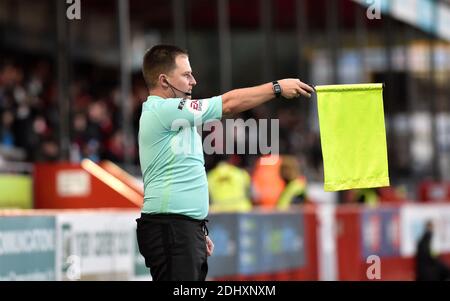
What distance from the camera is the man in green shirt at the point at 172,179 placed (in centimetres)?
729

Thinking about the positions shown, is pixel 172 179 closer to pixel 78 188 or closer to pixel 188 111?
pixel 188 111

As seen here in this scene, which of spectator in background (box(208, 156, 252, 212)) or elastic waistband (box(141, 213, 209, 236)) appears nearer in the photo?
elastic waistband (box(141, 213, 209, 236))

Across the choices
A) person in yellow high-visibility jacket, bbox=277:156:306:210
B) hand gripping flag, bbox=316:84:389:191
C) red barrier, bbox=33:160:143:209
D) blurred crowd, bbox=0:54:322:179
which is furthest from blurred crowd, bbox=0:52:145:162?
hand gripping flag, bbox=316:84:389:191

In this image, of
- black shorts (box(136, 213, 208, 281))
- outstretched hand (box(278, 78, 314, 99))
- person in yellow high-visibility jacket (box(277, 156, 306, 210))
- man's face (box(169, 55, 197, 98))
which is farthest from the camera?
person in yellow high-visibility jacket (box(277, 156, 306, 210))

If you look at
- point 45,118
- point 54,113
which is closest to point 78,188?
point 45,118

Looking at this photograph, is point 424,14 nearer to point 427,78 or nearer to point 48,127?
point 427,78

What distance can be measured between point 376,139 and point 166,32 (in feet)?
80.4

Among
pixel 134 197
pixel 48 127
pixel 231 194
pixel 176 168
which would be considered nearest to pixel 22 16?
pixel 48 127

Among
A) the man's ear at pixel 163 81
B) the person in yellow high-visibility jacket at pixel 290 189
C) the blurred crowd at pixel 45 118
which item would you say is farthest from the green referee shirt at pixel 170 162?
the person in yellow high-visibility jacket at pixel 290 189

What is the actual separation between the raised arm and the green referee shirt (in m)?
0.28

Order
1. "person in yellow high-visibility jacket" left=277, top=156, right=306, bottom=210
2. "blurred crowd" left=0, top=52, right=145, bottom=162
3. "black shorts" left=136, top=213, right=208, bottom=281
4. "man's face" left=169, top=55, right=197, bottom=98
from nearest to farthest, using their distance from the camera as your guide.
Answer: "black shorts" left=136, top=213, right=208, bottom=281, "man's face" left=169, top=55, right=197, bottom=98, "blurred crowd" left=0, top=52, right=145, bottom=162, "person in yellow high-visibility jacket" left=277, top=156, right=306, bottom=210

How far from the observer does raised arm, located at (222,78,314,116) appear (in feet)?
22.9

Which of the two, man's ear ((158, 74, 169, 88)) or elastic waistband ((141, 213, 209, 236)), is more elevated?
man's ear ((158, 74, 169, 88))

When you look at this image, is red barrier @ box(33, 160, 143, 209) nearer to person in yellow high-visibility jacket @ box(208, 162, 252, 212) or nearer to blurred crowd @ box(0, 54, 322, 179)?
blurred crowd @ box(0, 54, 322, 179)
